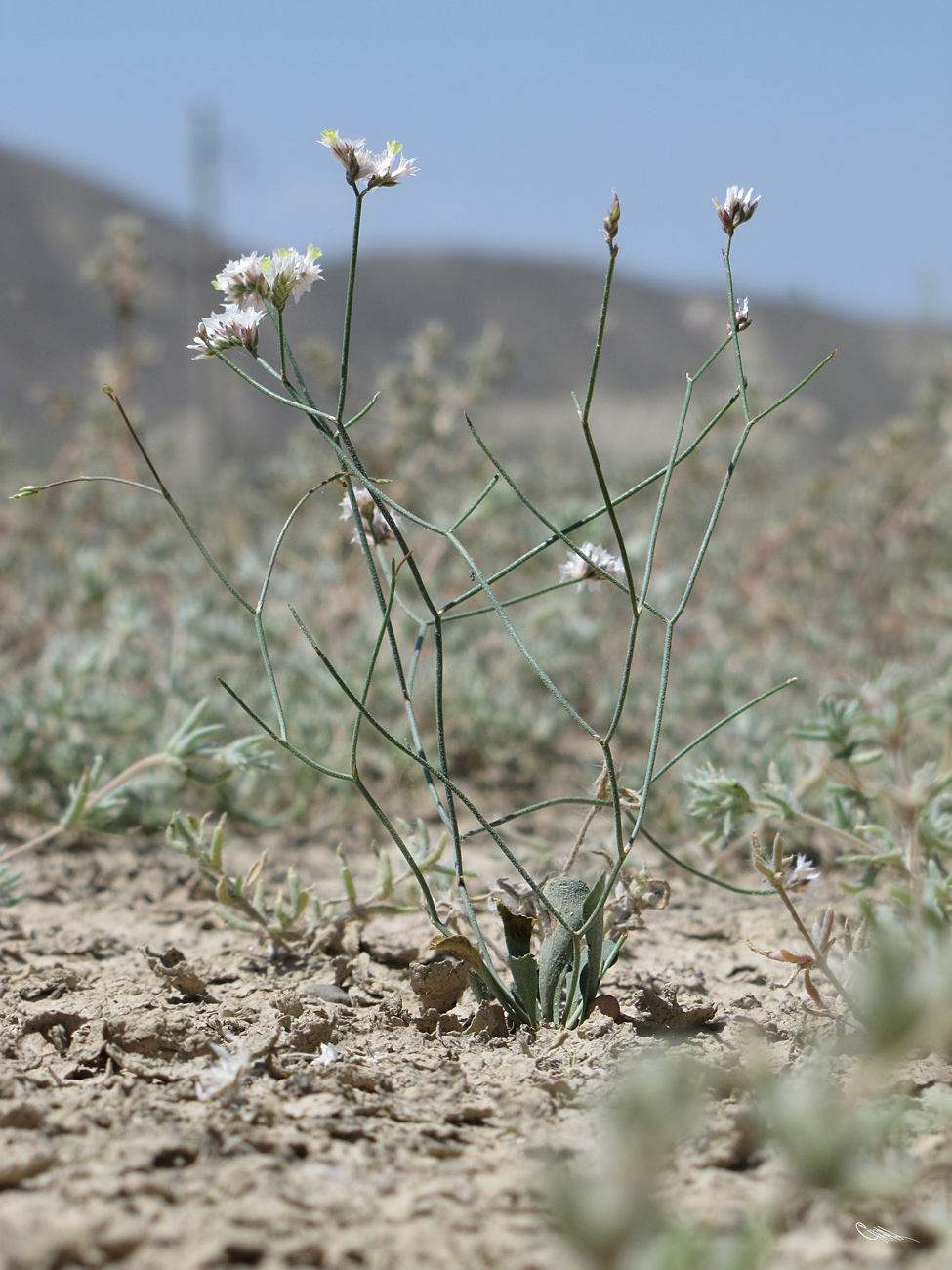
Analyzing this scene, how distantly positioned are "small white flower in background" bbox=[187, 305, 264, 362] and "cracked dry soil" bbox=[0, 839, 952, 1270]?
3.77ft

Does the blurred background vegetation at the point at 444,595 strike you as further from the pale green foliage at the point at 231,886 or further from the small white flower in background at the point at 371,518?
the small white flower in background at the point at 371,518

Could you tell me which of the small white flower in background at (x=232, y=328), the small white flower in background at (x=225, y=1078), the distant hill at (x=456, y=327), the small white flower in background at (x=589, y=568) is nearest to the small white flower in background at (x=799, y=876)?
the small white flower in background at (x=589, y=568)

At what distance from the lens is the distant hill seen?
45.7 m

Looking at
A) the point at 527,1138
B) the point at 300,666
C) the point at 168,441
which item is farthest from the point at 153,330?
the point at 527,1138

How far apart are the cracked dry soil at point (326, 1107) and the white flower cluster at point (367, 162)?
1.42 m

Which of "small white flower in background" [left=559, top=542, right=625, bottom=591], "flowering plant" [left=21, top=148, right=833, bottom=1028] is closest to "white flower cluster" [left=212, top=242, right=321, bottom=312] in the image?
"flowering plant" [left=21, top=148, right=833, bottom=1028]

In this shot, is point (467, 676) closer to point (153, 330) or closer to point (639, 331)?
point (153, 330)

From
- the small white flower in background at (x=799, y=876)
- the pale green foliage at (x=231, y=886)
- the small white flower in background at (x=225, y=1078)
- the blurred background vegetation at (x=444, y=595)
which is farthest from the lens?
the blurred background vegetation at (x=444, y=595)

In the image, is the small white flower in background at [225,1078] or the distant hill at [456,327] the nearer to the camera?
the small white flower in background at [225,1078]

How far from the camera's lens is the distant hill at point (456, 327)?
45688 mm

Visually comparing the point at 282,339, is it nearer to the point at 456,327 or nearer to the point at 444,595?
the point at 444,595

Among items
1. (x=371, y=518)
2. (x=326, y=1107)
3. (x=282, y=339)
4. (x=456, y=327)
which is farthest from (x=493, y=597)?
(x=456, y=327)

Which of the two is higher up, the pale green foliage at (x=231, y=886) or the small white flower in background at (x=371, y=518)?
the small white flower in background at (x=371, y=518)

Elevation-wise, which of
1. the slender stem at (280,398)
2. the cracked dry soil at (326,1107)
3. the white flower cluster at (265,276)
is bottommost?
the cracked dry soil at (326,1107)
